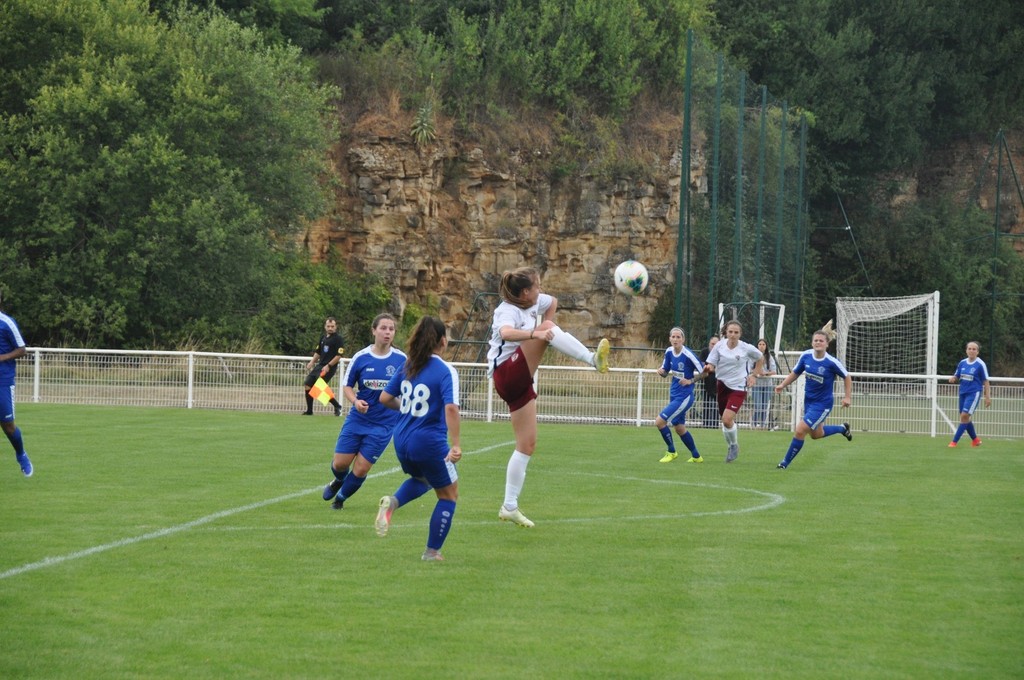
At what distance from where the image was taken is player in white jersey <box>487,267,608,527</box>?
9477 millimetres

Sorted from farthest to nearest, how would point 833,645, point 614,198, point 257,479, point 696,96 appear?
point 614,198 < point 696,96 < point 257,479 < point 833,645

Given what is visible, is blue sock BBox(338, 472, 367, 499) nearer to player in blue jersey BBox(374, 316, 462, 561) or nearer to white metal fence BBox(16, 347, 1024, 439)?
player in blue jersey BBox(374, 316, 462, 561)

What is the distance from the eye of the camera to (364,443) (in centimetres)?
1110

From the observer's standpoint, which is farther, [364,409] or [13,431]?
[13,431]

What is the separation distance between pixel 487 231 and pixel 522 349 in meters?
38.1

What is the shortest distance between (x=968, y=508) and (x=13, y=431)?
9816 millimetres

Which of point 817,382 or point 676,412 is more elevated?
point 817,382

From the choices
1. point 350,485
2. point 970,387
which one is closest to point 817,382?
point 970,387

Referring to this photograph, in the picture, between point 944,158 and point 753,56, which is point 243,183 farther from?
point 944,158

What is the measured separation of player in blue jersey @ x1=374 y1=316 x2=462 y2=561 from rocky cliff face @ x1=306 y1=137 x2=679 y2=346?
3722 cm

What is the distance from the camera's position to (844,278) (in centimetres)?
5641

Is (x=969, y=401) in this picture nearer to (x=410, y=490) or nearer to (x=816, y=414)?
(x=816, y=414)

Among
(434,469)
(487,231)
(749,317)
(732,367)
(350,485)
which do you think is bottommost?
(350,485)

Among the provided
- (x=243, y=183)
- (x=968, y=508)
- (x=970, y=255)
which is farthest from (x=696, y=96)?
(x=970, y=255)
